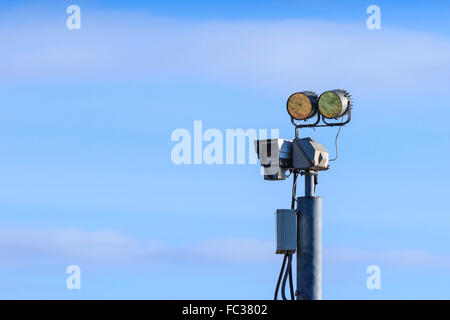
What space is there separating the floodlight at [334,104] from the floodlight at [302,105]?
0.82 ft

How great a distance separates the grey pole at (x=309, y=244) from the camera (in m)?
28.9

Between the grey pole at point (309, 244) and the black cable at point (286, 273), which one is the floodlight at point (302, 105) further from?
the black cable at point (286, 273)

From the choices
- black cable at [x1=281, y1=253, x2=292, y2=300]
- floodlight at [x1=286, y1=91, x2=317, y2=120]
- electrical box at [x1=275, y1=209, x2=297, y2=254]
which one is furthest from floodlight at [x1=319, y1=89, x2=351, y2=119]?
black cable at [x1=281, y1=253, x2=292, y2=300]

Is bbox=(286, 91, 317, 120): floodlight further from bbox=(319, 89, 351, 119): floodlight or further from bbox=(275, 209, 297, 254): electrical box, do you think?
bbox=(275, 209, 297, 254): electrical box

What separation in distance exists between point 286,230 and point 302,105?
3696 mm

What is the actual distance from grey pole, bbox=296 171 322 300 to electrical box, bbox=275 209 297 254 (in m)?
0.26

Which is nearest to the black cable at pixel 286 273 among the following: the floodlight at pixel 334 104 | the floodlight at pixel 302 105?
the floodlight at pixel 302 105

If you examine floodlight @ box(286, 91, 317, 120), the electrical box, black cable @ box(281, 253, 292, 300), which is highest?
floodlight @ box(286, 91, 317, 120)

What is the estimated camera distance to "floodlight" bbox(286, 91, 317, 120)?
28.9m
